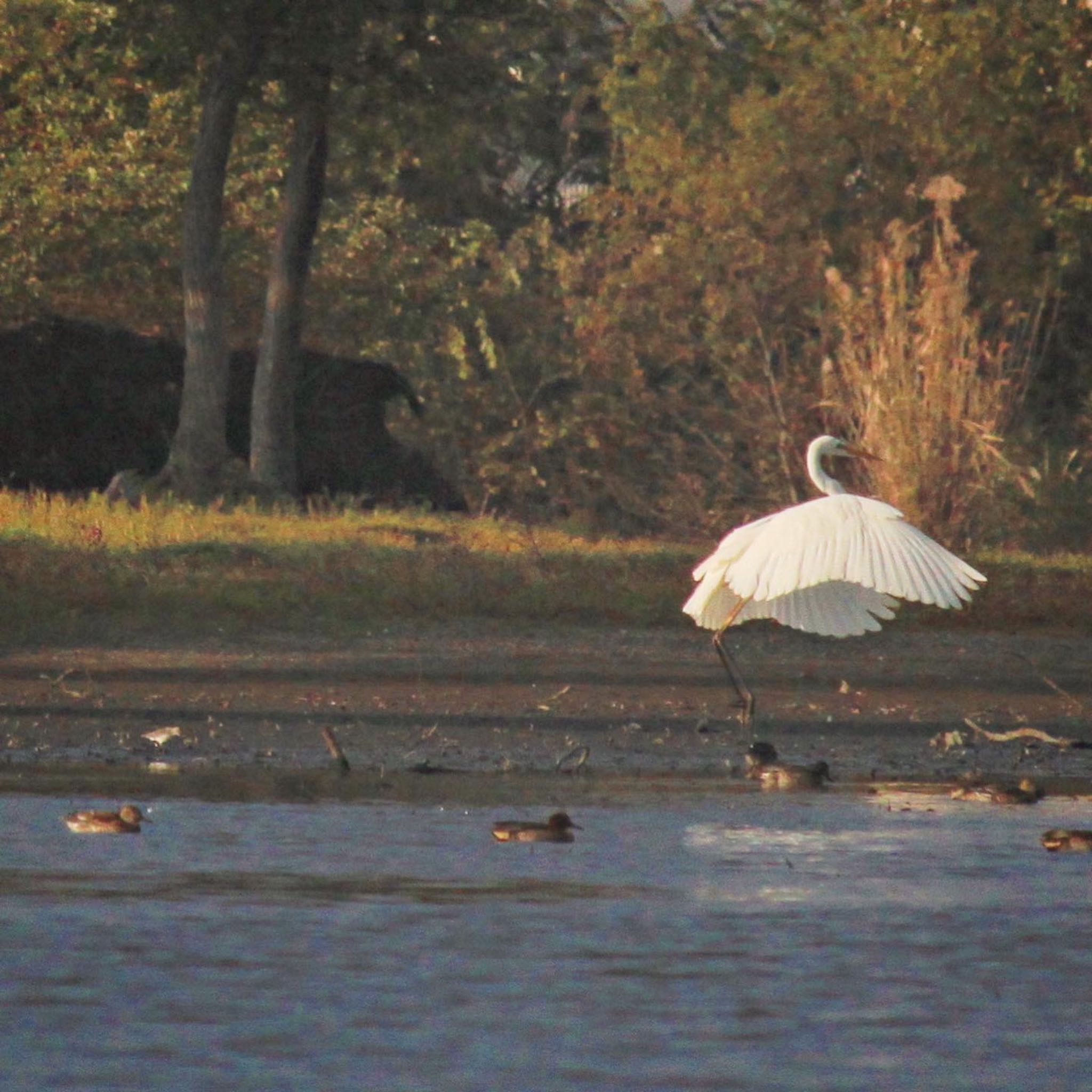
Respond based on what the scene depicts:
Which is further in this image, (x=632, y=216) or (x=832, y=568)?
(x=632, y=216)

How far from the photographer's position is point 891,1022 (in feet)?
24.0

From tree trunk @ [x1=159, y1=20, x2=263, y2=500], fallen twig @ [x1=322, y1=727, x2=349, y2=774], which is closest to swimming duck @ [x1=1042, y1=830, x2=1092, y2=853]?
fallen twig @ [x1=322, y1=727, x2=349, y2=774]

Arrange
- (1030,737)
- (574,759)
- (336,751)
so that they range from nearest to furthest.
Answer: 1. (336,751)
2. (574,759)
3. (1030,737)

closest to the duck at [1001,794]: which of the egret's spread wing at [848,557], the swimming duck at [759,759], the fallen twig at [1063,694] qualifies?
the swimming duck at [759,759]

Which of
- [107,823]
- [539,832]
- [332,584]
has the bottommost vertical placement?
[107,823]

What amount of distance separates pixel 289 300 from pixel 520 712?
43.0 feet

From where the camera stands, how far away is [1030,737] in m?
13.3

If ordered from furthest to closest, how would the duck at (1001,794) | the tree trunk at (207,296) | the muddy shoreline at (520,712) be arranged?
the tree trunk at (207,296), the muddy shoreline at (520,712), the duck at (1001,794)

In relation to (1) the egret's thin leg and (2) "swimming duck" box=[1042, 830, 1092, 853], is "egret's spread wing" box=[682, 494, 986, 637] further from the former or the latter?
(2) "swimming duck" box=[1042, 830, 1092, 853]

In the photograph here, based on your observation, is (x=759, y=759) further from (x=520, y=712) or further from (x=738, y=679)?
(x=520, y=712)

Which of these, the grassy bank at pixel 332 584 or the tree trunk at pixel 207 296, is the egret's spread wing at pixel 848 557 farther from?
the tree trunk at pixel 207 296

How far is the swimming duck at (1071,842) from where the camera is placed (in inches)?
393

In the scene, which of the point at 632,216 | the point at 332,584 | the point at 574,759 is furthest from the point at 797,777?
the point at 632,216

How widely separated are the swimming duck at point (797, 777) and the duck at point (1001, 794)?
1.86ft
